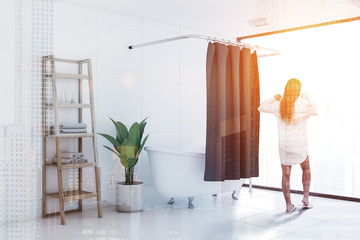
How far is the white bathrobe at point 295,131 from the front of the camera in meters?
1.78

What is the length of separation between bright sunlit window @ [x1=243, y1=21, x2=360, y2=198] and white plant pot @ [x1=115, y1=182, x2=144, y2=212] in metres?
1.37

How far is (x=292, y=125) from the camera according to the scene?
1.85 meters

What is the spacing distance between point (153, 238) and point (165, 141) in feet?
4.17

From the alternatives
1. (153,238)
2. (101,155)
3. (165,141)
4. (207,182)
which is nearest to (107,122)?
(101,155)

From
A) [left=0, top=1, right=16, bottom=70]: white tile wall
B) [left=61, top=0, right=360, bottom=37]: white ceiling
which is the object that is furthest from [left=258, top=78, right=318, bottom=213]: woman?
[left=0, top=1, right=16, bottom=70]: white tile wall

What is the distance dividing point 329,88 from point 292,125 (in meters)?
0.23

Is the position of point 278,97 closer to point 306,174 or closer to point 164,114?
point 306,174

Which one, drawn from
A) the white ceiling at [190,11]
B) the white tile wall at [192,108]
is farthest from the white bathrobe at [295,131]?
the white tile wall at [192,108]

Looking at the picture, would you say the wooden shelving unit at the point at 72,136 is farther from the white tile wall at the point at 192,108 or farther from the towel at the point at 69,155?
the white tile wall at the point at 192,108

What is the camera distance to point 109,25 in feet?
9.62

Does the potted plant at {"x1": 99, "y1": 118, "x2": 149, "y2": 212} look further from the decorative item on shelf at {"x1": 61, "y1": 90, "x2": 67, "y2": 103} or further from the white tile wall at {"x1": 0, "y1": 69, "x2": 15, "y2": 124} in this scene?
the white tile wall at {"x1": 0, "y1": 69, "x2": 15, "y2": 124}

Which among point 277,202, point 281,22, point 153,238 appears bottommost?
point 153,238

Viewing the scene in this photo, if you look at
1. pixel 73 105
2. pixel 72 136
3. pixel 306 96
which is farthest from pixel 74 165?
pixel 306 96

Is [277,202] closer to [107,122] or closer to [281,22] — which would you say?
[281,22]
